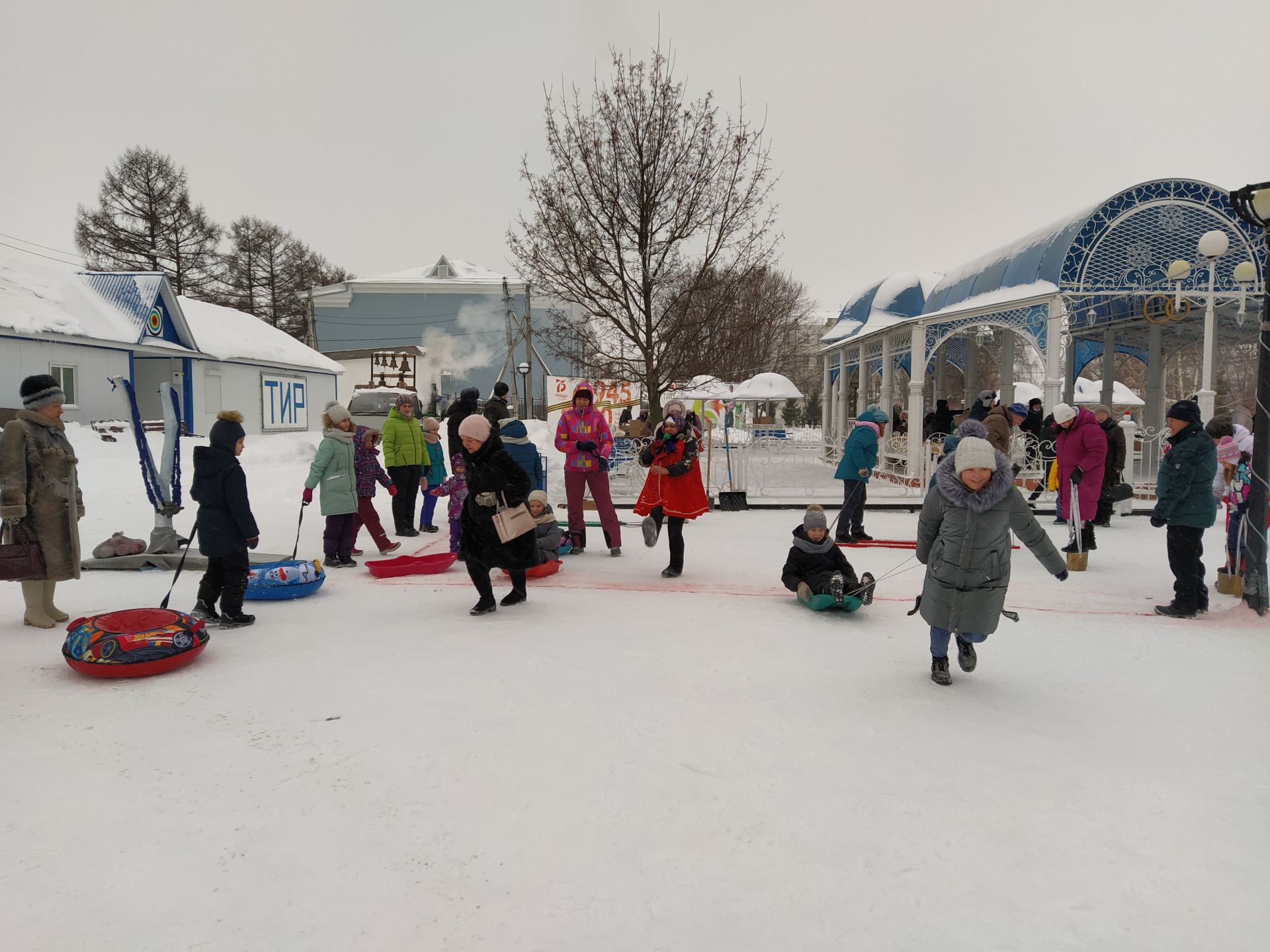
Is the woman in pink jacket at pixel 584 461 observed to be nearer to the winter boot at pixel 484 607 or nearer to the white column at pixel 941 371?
the winter boot at pixel 484 607

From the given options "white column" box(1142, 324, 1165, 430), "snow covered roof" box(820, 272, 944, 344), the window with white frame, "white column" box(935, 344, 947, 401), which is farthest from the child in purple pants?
"white column" box(1142, 324, 1165, 430)

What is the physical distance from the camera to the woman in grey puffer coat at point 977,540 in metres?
4.25

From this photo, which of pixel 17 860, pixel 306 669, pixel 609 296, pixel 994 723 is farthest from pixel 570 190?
pixel 17 860

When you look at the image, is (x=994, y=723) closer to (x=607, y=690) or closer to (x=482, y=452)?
(x=607, y=690)

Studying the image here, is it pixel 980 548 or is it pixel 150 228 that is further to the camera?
pixel 150 228

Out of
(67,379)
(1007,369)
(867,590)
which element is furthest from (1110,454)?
(67,379)

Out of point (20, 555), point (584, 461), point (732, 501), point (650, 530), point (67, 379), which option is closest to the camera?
point (20, 555)

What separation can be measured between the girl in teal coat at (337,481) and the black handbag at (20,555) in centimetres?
226

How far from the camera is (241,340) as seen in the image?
79.5ft

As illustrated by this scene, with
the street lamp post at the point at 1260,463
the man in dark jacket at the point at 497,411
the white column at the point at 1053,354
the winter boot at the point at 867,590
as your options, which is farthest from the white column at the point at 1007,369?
the winter boot at the point at 867,590

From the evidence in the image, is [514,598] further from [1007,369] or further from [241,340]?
[241,340]

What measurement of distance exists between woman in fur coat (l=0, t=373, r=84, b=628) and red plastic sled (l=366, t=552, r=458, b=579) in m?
2.32

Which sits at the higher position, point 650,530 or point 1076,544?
point 650,530

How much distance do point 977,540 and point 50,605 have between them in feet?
19.5
